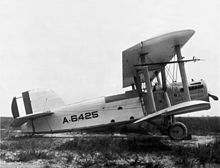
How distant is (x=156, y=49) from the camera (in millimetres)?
9281

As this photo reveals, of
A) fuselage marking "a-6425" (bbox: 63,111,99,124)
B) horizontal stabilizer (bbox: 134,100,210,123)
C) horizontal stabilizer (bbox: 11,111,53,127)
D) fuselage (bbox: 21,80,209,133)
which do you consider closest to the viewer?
horizontal stabilizer (bbox: 134,100,210,123)

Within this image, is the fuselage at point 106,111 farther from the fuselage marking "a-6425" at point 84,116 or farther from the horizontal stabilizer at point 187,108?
the horizontal stabilizer at point 187,108

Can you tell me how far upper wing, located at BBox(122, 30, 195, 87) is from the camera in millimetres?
8453

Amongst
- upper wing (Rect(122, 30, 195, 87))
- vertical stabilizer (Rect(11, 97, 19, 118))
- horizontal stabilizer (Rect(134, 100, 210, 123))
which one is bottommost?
horizontal stabilizer (Rect(134, 100, 210, 123))

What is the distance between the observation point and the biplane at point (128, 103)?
9.10 meters

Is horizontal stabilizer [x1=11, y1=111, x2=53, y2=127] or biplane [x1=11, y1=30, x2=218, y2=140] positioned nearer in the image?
biplane [x1=11, y1=30, x2=218, y2=140]

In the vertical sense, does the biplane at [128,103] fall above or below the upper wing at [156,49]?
below

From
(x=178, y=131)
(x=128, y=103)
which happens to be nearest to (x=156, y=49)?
(x=128, y=103)

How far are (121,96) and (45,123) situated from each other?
3.17 meters

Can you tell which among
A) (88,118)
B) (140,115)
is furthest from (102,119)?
(140,115)

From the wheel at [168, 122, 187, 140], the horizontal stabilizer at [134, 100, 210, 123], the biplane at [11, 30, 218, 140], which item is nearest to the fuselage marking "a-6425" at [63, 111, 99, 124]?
the biplane at [11, 30, 218, 140]

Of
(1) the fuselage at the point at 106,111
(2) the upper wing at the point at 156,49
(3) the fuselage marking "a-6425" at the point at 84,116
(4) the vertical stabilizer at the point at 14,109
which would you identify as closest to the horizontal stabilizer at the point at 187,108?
(1) the fuselage at the point at 106,111

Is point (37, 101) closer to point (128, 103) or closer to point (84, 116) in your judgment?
point (84, 116)

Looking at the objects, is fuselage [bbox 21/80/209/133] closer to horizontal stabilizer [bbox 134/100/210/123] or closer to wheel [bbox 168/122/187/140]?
wheel [bbox 168/122/187/140]
